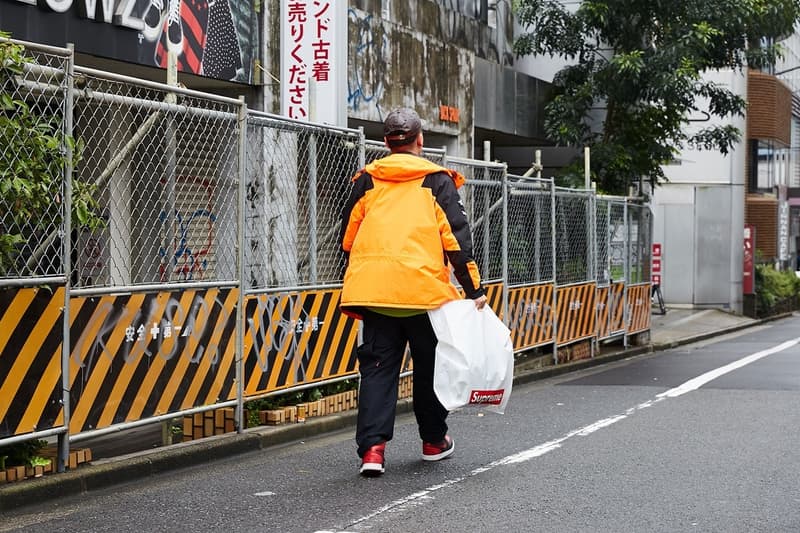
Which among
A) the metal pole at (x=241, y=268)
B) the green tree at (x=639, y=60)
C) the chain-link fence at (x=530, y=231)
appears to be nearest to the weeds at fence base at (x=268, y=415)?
the metal pole at (x=241, y=268)

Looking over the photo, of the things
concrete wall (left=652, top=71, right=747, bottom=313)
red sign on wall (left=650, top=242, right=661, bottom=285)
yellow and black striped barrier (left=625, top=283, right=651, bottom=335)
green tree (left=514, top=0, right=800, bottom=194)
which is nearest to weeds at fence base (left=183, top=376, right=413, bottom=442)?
yellow and black striped barrier (left=625, top=283, right=651, bottom=335)

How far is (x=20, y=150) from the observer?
642 centimetres

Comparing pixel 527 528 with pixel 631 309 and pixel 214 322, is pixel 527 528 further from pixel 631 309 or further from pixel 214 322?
pixel 631 309

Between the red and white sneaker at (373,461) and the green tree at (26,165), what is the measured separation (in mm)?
2058

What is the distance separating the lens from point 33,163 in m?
6.47

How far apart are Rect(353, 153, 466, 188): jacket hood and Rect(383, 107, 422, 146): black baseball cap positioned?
134mm

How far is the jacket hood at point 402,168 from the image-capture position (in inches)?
279

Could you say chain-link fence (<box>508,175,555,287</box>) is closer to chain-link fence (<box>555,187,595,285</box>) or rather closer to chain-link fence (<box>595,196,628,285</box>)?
chain-link fence (<box>555,187,595,285</box>)

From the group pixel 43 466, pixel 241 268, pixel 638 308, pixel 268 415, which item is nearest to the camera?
pixel 43 466

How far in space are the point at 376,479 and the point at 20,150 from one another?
2.72 metres

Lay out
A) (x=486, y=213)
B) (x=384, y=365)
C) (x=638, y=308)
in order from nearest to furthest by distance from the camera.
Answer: (x=384, y=365), (x=486, y=213), (x=638, y=308)

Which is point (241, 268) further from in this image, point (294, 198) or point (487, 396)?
point (487, 396)

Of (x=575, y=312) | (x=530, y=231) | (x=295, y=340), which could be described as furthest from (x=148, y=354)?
(x=575, y=312)

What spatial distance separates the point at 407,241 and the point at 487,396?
105 centimetres
